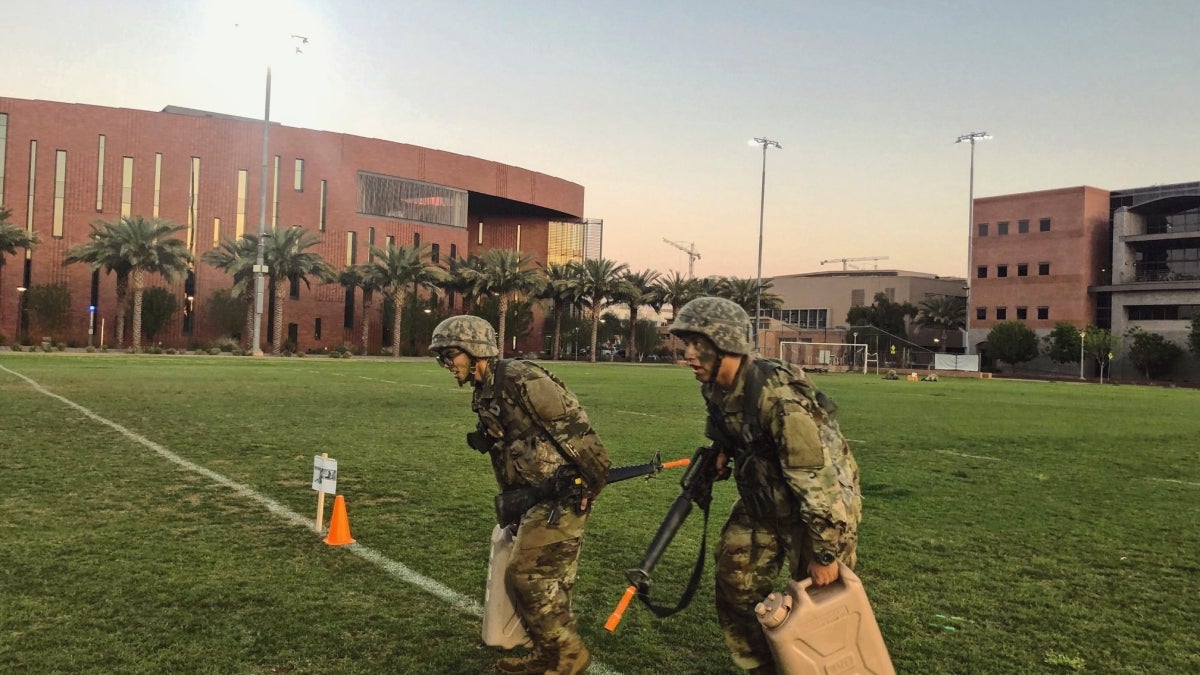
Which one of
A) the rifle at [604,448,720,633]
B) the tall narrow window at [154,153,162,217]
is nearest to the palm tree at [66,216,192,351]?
the tall narrow window at [154,153,162,217]

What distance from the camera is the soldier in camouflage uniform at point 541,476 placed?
3770mm

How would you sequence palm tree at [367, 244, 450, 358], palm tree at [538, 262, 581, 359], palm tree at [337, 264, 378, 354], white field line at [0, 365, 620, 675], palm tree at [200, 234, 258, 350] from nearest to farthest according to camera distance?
white field line at [0, 365, 620, 675], palm tree at [200, 234, 258, 350], palm tree at [367, 244, 450, 358], palm tree at [337, 264, 378, 354], palm tree at [538, 262, 581, 359]

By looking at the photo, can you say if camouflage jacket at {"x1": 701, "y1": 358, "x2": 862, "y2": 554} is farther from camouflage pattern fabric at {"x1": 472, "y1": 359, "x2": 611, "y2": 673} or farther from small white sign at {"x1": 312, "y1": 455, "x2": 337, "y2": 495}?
small white sign at {"x1": 312, "y1": 455, "x2": 337, "y2": 495}

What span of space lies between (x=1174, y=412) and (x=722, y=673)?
2764 centimetres

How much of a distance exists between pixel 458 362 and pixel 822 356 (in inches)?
2349

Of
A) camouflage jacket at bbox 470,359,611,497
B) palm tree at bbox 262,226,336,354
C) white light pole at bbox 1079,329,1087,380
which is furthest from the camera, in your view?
white light pole at bbox 1079,329,1087,380

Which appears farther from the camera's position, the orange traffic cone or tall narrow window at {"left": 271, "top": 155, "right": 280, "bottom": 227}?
tall narrow window at {"left": 271, "top": 155, "right": 280, "bottom": 227}

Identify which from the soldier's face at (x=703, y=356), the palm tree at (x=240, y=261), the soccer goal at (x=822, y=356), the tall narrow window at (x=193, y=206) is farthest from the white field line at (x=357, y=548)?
the tall narrow window at (x=193, y=206)

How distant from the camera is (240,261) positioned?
54938 millimetres

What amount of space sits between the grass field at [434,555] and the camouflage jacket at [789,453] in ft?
4.23

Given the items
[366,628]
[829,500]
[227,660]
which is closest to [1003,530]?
[829,500]

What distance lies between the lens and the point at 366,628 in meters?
4.55

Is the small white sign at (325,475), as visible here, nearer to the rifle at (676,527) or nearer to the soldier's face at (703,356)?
the rifle at (676,527)

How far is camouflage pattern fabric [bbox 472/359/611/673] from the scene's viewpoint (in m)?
3.77
